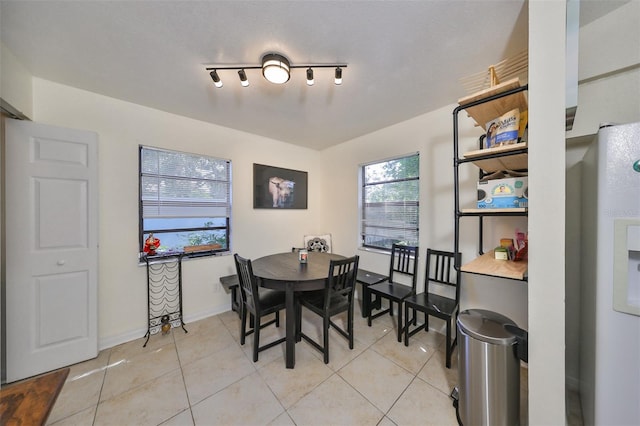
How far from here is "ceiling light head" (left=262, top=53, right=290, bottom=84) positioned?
1.61 metres

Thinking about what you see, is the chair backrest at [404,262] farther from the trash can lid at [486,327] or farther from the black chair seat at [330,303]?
the trash can lid at [486,327]

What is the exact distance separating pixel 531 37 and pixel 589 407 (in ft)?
6.59

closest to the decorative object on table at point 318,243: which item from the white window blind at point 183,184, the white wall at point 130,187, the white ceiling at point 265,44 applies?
the white wall at point 130,187

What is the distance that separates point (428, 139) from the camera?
2.53 m

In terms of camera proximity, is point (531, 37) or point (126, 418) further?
point (126, 418)

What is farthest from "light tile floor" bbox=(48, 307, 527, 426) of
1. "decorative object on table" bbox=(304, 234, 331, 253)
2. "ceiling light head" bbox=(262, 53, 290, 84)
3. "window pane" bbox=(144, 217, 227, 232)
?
"ceiling light head" bbox=(262, 53, 290, 84)

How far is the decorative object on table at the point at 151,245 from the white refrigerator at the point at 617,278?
3517 millimetres

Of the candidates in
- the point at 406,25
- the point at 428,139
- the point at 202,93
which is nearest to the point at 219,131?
the point at 202,93

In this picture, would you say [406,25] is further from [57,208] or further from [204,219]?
[57,208]

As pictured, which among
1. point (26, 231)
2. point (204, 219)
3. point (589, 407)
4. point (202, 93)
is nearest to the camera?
point (589, 407)

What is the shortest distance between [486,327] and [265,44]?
2403mm

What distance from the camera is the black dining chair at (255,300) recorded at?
6.28 feet

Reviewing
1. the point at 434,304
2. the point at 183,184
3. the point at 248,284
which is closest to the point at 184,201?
the point at 183,184

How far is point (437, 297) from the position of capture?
228 centimetres
